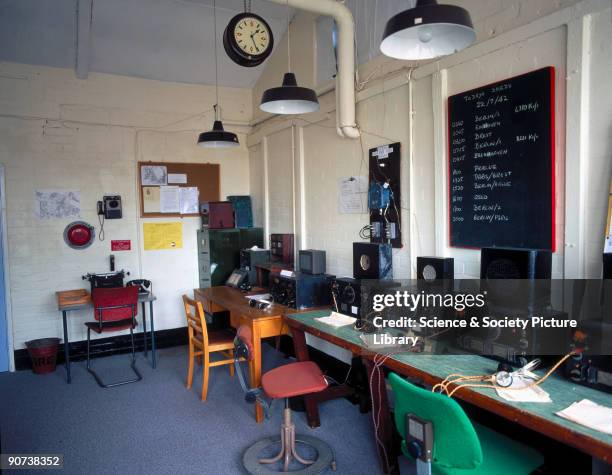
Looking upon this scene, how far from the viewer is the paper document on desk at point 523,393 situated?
1.77 m

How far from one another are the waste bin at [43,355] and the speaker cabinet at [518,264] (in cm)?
432

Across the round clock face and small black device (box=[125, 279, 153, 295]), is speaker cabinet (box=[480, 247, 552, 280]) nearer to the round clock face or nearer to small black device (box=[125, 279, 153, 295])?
the round clock face

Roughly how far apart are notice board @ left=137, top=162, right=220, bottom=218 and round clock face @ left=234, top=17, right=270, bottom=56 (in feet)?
8.01

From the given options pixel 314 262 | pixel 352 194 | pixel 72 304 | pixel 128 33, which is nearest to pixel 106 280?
pixel 72 304

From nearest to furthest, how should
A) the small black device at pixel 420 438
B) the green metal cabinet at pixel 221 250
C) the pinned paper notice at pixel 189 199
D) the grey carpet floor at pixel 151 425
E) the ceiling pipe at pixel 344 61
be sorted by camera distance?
1. the small black device at pixel 420 438
2. the grey carpet floor at pixel 151 425
3. the ceiling pipe at pixel 344 61
4. the green metal cabinet at pixel 221 250
5. the pinned paper notice at pixel 189 199

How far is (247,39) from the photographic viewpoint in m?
3.32

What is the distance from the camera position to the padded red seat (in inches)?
104

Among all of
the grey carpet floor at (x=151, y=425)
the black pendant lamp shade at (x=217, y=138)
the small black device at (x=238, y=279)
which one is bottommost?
the grey carpet floor at (x=151, y=425)

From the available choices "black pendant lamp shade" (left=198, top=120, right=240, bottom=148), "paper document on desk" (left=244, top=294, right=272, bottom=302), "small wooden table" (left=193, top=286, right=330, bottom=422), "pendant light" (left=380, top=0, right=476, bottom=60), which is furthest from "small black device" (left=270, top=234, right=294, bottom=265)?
"pendant light" (left=380, top=0, right=476, bottom=60)

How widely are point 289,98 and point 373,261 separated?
1.28 m

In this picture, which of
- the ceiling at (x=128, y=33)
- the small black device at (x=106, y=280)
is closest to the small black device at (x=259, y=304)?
the small black device at (x=106, y=280)

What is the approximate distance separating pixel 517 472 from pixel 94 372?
414cm

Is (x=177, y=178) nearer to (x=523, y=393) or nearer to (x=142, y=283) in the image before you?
(x=142, y=283)

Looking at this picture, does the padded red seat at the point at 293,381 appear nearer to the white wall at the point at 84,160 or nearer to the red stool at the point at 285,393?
the red stool at the point at 285,393
